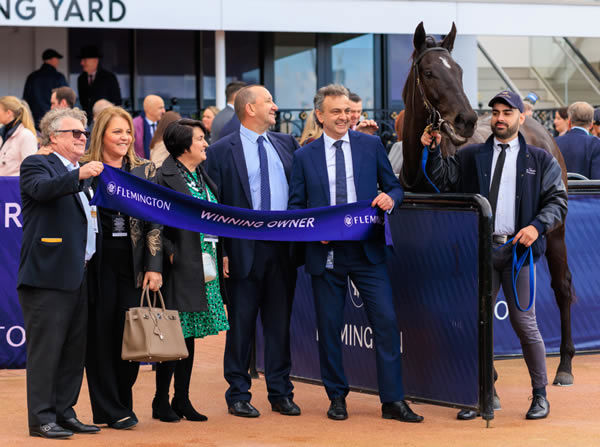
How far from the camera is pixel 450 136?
7.14 meters

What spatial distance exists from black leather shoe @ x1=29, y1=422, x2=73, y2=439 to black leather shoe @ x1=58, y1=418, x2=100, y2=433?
121 mm

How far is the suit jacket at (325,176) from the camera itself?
24.6ft

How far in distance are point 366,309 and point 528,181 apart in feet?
4.63

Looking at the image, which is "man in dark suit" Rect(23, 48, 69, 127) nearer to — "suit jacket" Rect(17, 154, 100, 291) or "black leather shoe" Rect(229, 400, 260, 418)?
"black leather shoe" Rect(229, 400, 260, 418)

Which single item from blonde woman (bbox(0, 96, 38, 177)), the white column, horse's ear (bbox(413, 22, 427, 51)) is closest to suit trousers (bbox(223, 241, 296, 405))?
horse's ear (bbox(413, 22, 427, 51))

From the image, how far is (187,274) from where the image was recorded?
7.17m

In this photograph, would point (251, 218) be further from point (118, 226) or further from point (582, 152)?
point (582, 152)

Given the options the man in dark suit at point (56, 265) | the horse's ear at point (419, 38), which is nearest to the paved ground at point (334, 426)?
the man in dark suit at point (56, 265)

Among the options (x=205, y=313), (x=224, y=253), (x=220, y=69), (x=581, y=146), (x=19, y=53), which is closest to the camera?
(x=205, y=313)

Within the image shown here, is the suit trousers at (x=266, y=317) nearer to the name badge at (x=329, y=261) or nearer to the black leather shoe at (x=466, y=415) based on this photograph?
the name badge at (x=329, y=261)

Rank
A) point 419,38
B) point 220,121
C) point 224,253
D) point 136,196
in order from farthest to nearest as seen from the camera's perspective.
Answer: point 220,121 < point 224,253 < point 419,38 < point 136,196

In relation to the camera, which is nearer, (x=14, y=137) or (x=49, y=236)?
(x=49, y=236)

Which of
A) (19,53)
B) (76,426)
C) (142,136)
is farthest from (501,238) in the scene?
(19,53)

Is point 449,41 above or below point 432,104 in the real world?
above
